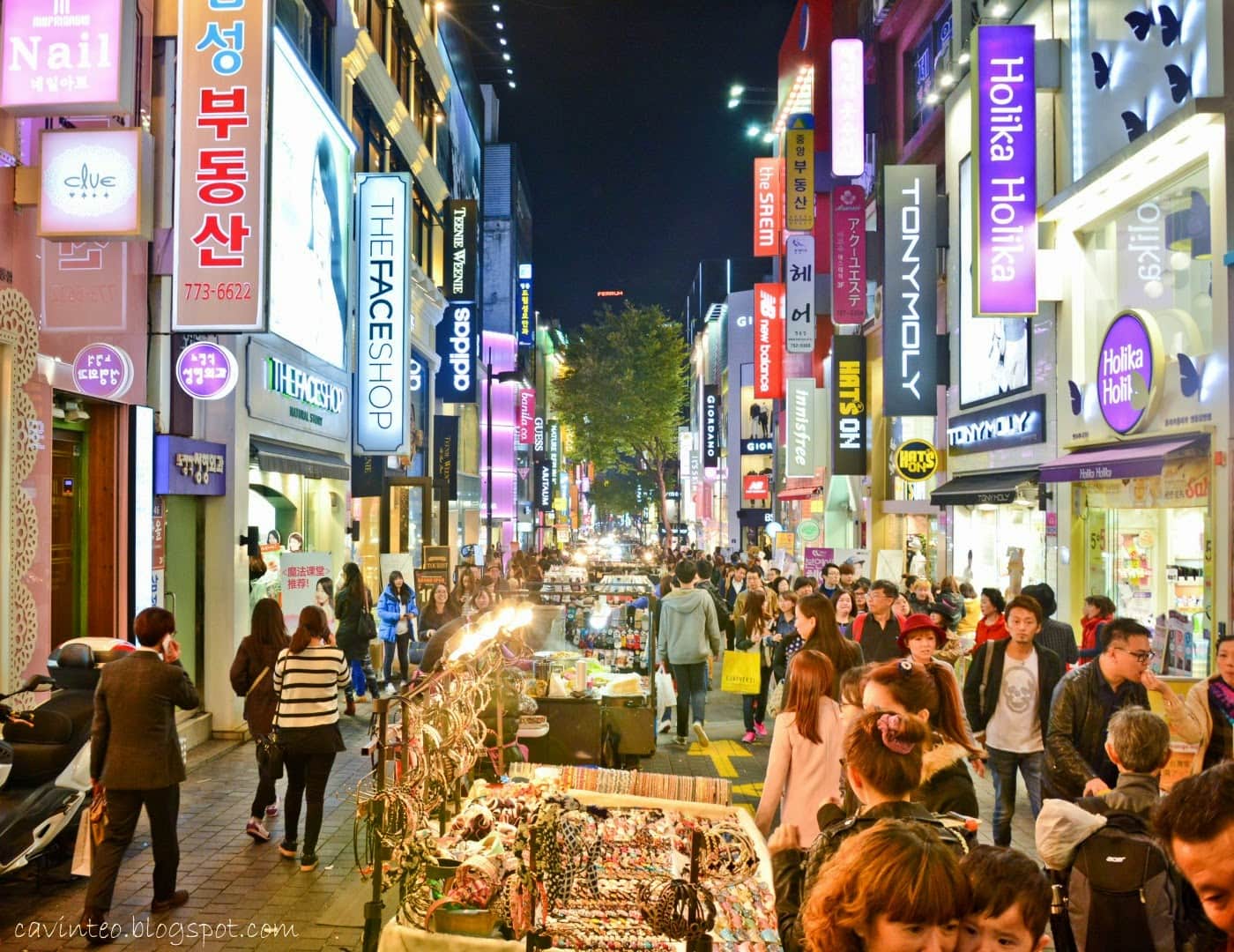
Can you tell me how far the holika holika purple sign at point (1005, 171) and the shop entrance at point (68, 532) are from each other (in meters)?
12.1

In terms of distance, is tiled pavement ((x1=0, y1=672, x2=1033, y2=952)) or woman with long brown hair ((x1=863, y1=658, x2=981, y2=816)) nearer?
woman with long brown hair ((x1=863, y1=658, x2=981, y2=816))

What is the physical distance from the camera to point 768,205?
39219mm

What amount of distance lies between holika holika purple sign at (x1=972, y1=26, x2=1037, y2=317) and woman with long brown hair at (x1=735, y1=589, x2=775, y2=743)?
566cm

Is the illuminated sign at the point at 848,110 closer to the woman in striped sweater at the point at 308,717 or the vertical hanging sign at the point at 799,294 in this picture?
the vertical hanging sign at the point at 799,294

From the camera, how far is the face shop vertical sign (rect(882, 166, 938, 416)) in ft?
61.3

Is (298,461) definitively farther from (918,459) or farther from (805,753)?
(918,459)

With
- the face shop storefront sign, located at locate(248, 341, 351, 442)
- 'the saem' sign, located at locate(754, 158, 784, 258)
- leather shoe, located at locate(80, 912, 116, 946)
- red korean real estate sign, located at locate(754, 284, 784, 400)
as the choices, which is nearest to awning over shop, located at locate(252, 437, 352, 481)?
the face shop storefront sign, located at locate(248, 341, 351, 442)

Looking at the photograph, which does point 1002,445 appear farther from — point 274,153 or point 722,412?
point 722,412

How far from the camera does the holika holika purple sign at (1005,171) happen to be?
13828 mm

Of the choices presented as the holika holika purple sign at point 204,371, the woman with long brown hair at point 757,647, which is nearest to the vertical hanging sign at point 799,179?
the woman with long brown hair at point 757,647

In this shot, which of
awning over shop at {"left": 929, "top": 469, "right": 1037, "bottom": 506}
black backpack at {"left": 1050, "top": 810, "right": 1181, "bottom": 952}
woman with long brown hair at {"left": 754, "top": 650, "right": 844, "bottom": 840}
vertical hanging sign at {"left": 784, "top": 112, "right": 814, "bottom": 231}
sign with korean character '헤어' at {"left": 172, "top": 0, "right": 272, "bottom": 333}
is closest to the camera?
black backpack at {"left": 1050, "top": 810, "right": 1181, "bottom": 952}

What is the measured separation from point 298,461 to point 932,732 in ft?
39.6

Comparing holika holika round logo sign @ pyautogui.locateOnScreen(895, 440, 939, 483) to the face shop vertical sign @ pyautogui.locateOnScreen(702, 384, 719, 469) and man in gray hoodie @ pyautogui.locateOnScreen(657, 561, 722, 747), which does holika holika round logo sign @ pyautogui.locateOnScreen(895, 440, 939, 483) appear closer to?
man in gray hoodie @ pyautogui.locateOnScreen(657, 561, 722, 747)

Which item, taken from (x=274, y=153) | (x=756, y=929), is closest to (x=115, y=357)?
(x=274, y=153)
